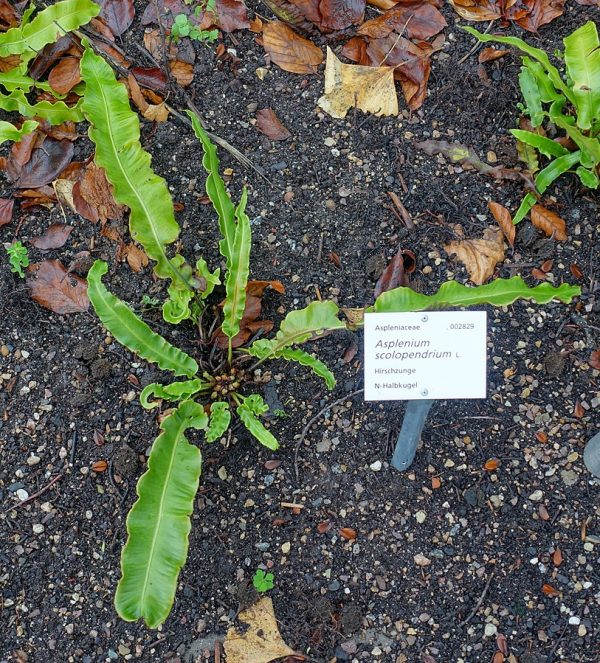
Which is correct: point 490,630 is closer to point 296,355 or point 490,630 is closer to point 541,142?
point 296,355

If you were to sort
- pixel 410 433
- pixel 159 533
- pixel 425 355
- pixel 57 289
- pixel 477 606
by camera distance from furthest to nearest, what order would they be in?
pixel 57 289 → pixel 477 606 → pixel 410 433 → pixel 159 533 → pixel 425 355

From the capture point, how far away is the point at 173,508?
183 cm

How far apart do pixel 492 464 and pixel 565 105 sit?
1.37 meters

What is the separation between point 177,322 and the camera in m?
2.13

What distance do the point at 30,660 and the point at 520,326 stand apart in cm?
187

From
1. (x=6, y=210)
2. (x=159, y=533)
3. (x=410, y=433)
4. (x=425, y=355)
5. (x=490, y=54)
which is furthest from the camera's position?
(x=490, y=54)

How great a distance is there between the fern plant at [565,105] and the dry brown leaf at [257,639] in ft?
5.07

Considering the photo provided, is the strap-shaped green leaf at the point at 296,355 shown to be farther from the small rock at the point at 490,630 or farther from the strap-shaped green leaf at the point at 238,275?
the small rock at the point at 490,630

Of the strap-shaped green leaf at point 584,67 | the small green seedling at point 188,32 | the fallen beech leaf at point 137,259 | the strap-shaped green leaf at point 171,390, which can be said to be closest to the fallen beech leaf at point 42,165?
the fallen beech leaf at point 137,259

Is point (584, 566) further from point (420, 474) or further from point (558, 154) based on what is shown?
point (558, 154)

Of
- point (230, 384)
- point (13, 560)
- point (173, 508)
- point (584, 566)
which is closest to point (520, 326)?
point (584, 566)

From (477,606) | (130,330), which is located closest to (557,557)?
(477,606)

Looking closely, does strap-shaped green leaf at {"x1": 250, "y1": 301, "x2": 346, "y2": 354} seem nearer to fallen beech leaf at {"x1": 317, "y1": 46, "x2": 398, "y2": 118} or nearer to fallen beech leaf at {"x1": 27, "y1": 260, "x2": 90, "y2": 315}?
fallen beech leaf at {"x1": 27, "y1": 260, "x2": 90, "y2": 315}

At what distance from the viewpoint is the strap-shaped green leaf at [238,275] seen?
2061 millimetres
